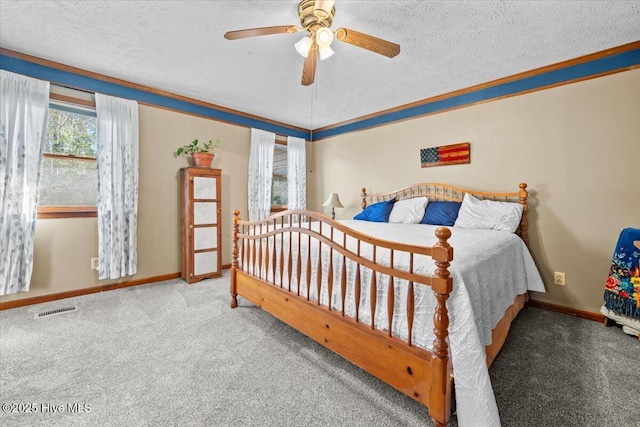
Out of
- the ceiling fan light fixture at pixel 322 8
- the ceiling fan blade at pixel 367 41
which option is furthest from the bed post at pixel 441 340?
the ceiling fan light fixture at pixel 322 8

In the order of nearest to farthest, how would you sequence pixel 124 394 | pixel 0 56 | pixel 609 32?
pixel 124 394 → pixel 609 32 → pixel 0 56

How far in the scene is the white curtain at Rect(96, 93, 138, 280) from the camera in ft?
10.0

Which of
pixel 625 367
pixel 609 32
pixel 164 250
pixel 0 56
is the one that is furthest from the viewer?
pixel 164 250

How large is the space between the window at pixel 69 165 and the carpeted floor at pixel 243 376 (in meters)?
1.09

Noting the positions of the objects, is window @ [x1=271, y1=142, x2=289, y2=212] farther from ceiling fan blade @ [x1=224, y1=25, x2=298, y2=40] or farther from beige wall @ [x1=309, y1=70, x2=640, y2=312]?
ceiling fan blade @ [x1=224, y1=25, x2=298, y2=40]

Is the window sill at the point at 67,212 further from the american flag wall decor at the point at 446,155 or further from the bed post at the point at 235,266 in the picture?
the american flag wall decor at the point at 446,155

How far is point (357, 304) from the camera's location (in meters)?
1.60

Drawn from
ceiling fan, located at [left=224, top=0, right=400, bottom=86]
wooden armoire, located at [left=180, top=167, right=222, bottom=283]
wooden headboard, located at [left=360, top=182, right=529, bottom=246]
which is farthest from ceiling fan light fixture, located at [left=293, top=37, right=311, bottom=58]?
wooden headboard, located at [left=360, top=182, right=529, bottom=246]

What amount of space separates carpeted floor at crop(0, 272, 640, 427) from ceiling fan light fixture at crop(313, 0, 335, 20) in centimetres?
225

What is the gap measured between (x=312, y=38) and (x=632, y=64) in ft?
9.04

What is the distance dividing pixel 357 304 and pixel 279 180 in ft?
12.1

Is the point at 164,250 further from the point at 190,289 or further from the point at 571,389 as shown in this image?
the point at 571,389

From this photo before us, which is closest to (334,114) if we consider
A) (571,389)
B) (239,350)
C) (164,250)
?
(164,250)

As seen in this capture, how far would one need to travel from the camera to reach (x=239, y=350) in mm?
1991
